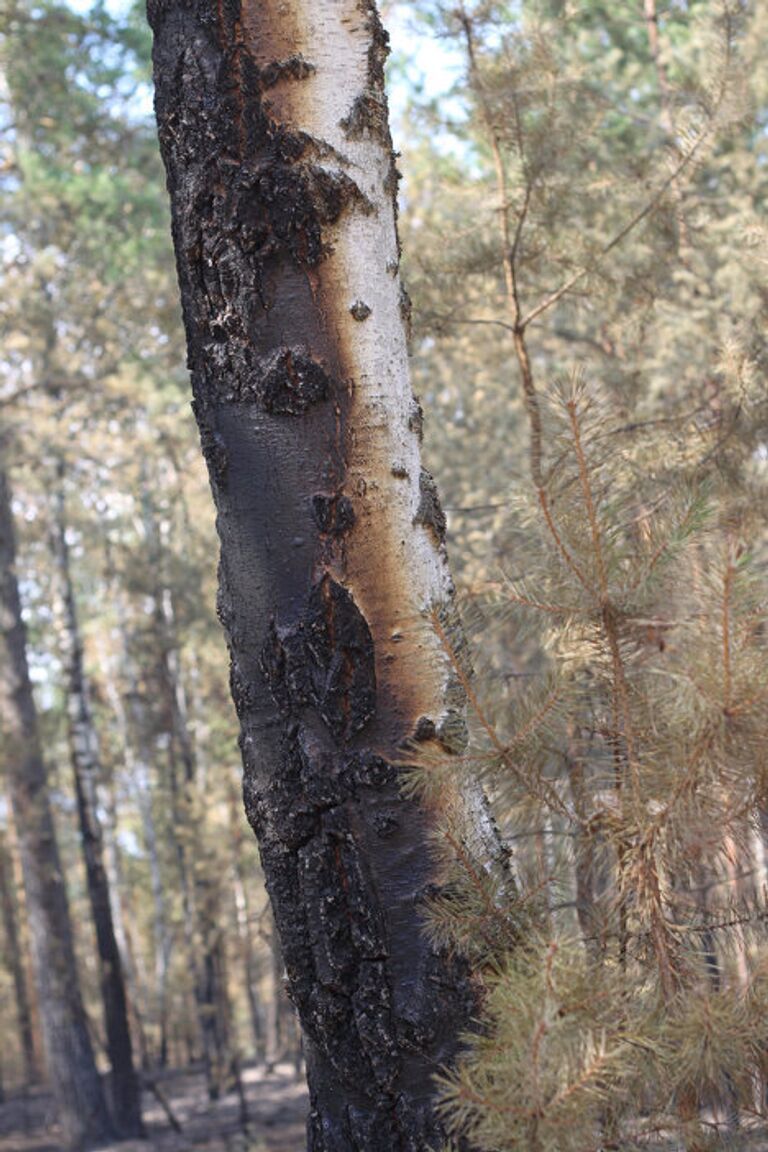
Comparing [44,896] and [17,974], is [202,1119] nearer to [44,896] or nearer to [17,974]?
[44,896]

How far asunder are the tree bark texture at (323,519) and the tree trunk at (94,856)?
1094 cm

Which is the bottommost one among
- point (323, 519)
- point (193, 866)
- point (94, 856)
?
point (323, 519)

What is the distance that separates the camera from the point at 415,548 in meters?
1.95

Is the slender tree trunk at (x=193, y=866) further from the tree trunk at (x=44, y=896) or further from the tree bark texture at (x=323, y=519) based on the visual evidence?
the tree bark texture at (x=323, y=519)

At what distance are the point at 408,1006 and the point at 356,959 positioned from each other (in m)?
0.11

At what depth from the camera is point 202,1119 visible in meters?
13.5

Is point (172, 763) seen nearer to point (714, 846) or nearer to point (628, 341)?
point (628, 341)

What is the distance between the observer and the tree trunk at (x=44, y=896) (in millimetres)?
12016

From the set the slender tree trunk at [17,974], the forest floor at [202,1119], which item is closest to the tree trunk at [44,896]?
the forest floor at [202,1119]

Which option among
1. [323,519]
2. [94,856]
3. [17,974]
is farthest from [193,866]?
[323,519]

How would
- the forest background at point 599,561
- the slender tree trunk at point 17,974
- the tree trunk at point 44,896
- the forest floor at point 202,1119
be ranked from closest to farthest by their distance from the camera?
the forest background at point 599,561 < the forest floor at point 202,1119 < the tree trunk at point 44,896 < the slender tree trunk at point 17,974

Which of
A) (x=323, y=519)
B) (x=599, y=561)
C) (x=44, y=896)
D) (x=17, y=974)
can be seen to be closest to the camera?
(x=599, y=561)

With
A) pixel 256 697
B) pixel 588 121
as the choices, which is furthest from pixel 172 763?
pixel 256 697

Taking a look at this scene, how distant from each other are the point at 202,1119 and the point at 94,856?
333cm
